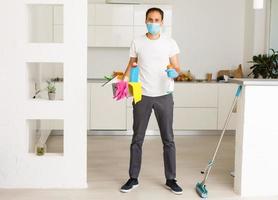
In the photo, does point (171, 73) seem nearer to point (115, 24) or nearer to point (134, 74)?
point (134, 74)

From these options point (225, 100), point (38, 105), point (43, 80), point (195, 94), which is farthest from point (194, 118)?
point (38, 105)

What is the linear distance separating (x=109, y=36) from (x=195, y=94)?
1423 mm

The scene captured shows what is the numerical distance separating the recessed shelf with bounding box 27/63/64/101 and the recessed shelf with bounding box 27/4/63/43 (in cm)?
27

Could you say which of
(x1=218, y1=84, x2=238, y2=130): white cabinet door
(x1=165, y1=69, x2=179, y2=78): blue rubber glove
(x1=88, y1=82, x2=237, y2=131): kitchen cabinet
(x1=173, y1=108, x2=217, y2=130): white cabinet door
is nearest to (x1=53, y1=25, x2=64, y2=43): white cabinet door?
(x1=88, y1=82, x2=237, y2=131): kitchen cabinet

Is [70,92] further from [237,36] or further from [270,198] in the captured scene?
[237,36]

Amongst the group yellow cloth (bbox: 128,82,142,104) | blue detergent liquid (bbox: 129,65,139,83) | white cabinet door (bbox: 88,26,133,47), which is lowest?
yellow cloth (bbox: 128,82,142,104)

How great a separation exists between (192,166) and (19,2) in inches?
86.9

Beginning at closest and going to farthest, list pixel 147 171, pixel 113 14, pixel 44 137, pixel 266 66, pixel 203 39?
pixel 147 171 < pixel 44 137 < pixel 266 66 < pixel 113 14 < pixel 203 39

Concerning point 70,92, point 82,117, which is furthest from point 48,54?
point 82,117

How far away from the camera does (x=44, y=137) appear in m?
5.05

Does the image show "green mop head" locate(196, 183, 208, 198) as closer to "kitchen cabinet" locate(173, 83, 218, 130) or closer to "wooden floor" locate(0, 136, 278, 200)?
"wooden floor" locate(0, 136, 278, 200)

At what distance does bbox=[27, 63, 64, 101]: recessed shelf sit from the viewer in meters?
3.70

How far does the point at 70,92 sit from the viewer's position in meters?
3.47

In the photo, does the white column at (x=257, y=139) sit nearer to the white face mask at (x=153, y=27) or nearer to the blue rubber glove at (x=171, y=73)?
the blue rubber glove at (x=171, y=73)
